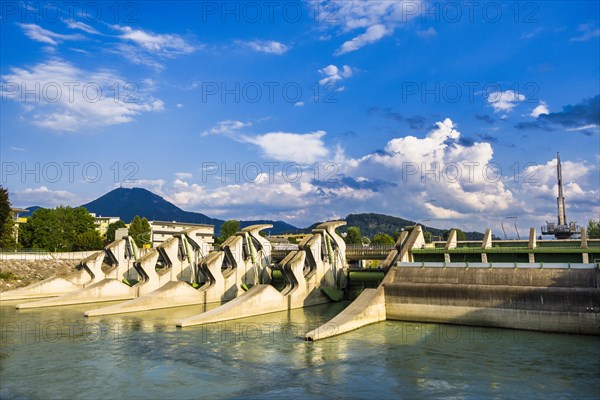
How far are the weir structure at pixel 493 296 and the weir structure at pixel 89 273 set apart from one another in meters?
28.3

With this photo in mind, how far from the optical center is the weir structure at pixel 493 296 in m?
28.8

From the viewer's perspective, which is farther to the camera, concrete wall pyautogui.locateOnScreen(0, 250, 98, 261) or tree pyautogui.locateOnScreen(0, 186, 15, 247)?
tree pyautogui.locateOnScreen(0, 186, 15, 247)

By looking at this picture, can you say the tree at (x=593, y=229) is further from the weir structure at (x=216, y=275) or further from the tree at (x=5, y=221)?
the tree at (x=5, y=221)

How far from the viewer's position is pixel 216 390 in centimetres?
1914

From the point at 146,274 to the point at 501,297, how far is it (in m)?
32.1

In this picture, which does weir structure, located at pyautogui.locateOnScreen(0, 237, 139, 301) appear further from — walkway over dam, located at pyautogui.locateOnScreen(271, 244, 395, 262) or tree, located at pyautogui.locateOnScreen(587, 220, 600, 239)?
tree, located at pyautogui.locateOnScreen(587, 220, 600, 239)

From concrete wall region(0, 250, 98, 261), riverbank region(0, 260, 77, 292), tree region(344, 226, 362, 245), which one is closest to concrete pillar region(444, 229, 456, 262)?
riverbank region(0, 260, 77, 292)

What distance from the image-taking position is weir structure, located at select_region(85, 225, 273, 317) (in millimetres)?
41562

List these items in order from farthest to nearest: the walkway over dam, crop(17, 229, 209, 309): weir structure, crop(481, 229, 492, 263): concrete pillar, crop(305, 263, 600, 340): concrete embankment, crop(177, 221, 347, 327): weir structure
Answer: the walkway over dam < crop(17, 229, 209, 309): weir structure < crop(481, 229, 492, 263): concrete pillar < crop(177, 221, 347, 327): weir structure < crop(305, 263, 600, 340): concrete embankment

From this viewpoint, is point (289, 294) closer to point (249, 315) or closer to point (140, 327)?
point (249, 315)

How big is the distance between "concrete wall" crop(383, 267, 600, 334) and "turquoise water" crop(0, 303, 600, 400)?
0.92 m

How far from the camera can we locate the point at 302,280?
1636 inches

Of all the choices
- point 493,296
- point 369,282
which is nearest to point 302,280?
point 369,282

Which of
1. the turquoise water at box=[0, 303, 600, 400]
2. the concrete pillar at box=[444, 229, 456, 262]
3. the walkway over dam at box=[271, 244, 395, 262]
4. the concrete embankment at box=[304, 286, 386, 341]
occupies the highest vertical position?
the concrete pillar at box=[444, 229, 456, 262]
